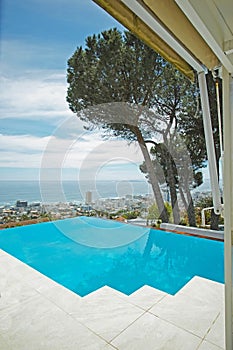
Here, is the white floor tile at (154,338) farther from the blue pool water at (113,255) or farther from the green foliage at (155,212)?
the green foliage at (155,212)

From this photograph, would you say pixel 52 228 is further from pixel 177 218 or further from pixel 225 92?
pixel 225 92

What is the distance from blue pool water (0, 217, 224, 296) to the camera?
3055mm

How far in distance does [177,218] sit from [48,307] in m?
4.45

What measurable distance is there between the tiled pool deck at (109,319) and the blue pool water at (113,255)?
1.70 feet

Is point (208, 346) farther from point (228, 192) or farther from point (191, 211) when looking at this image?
point (191, 211)

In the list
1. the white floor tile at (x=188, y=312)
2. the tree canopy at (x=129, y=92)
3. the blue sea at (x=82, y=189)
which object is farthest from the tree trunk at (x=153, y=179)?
the white floor tile at (x=188, y=312)

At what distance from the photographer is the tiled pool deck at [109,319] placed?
1586 millimetres

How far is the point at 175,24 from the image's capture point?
99cm

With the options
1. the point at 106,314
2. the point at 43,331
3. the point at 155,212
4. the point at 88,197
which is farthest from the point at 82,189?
the point at 43,331

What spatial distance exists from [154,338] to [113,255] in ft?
Answer: 8.50

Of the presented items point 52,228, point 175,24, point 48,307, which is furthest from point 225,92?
point 52,228

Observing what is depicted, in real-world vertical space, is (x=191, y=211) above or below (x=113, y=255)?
above

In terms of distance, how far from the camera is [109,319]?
1.85 metres

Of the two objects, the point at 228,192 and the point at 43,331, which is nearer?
the point at 228,192
